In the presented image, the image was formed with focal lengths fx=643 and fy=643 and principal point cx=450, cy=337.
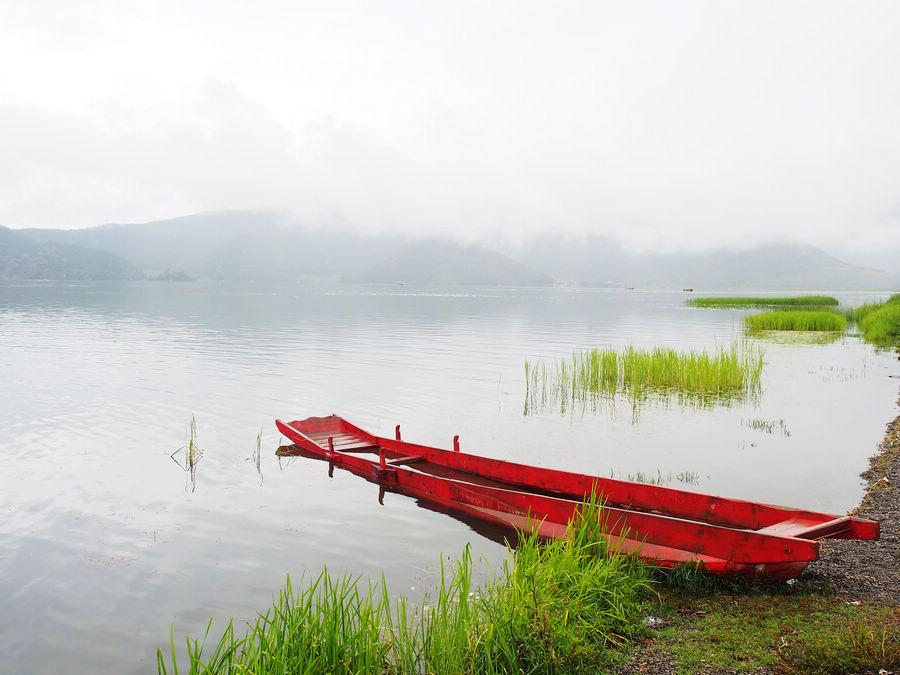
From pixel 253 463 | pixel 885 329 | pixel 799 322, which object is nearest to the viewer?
pixel 253 463

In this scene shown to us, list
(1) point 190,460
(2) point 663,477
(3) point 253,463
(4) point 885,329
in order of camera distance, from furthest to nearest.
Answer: (4) point 885,329 → (3) point 253,463 → (1) point 190,460 → (2) point 663,477

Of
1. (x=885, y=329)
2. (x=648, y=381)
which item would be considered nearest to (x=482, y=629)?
(x=648, y=381)

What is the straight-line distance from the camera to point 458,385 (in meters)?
25.0

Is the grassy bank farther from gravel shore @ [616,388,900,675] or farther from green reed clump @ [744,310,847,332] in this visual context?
green reed clump @ [744,310,847,332]

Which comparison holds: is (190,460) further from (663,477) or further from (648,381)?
(648,381)

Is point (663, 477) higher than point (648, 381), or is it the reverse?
point (648, 381)

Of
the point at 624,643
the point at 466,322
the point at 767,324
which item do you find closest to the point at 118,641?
the point at 624,643

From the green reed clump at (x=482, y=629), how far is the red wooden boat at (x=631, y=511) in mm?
603

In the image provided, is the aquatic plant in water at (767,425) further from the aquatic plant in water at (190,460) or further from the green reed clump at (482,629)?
the aquatic plant in water at (190,460)

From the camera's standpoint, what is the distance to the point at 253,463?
14344mm

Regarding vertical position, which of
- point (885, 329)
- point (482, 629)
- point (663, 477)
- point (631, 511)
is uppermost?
point (885, 329)

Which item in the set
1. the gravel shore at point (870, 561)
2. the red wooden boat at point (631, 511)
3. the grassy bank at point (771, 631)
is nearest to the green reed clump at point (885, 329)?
the gravel shore at point (870, 561)

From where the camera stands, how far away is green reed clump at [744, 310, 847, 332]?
152 ft

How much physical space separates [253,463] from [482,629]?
377 inches
